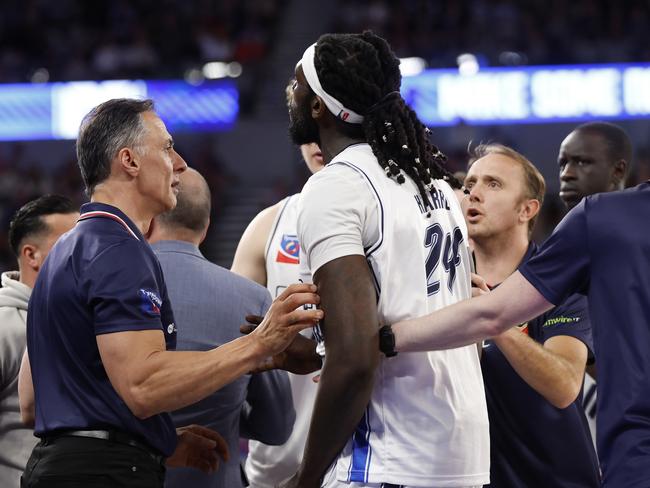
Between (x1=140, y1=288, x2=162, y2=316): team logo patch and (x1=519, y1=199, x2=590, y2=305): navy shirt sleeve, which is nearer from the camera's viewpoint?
(x1=519, y1=199, x2=590, y2=305): navy shirt sleeve

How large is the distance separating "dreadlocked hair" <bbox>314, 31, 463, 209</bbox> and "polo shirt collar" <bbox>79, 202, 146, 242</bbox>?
2.64 feet

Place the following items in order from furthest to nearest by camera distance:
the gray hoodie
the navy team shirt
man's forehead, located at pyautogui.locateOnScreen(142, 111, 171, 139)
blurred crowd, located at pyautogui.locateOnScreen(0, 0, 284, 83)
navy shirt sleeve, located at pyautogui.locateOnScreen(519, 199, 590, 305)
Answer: blurred crowd, located at pyautogui.locateOnScreen(0, 0, 284, 83)
the gray hoodie
man's forehead, located at pyautogui.locateOnScreen(142, 111, 171, 139)
navy shirt sleeve, located at pyautogui.locateOnScreen(519, 199, 590, 305)
the navy team shirt

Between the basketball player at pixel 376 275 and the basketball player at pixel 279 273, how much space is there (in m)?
1.72

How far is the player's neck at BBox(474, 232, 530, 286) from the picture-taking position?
14.8ft

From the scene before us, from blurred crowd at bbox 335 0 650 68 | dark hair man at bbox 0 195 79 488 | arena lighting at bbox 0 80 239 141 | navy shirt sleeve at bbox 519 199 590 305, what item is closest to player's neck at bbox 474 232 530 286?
navy shirt sleeve at bbox 519 199 590 305

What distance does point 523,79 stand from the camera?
1761 centimetres

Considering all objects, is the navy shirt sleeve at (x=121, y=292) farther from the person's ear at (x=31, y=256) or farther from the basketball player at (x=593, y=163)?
the basketball player at (x=593, y=163)

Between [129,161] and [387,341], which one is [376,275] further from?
[129,161]

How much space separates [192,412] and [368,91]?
1.59 metres

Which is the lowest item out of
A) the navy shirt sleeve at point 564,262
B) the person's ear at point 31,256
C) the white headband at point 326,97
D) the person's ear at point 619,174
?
the navy shirt sleeve at point 564,262

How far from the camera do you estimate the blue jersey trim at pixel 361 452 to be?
2.94 meters

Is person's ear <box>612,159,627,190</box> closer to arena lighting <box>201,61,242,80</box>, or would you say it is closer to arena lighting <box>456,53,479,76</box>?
arena lighting <box>456,53,479,76</box>

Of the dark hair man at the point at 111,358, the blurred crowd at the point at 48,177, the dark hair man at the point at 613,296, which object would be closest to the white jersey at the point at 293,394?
the dark hair man at the point at 111,358

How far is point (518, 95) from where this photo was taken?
17.6 m
